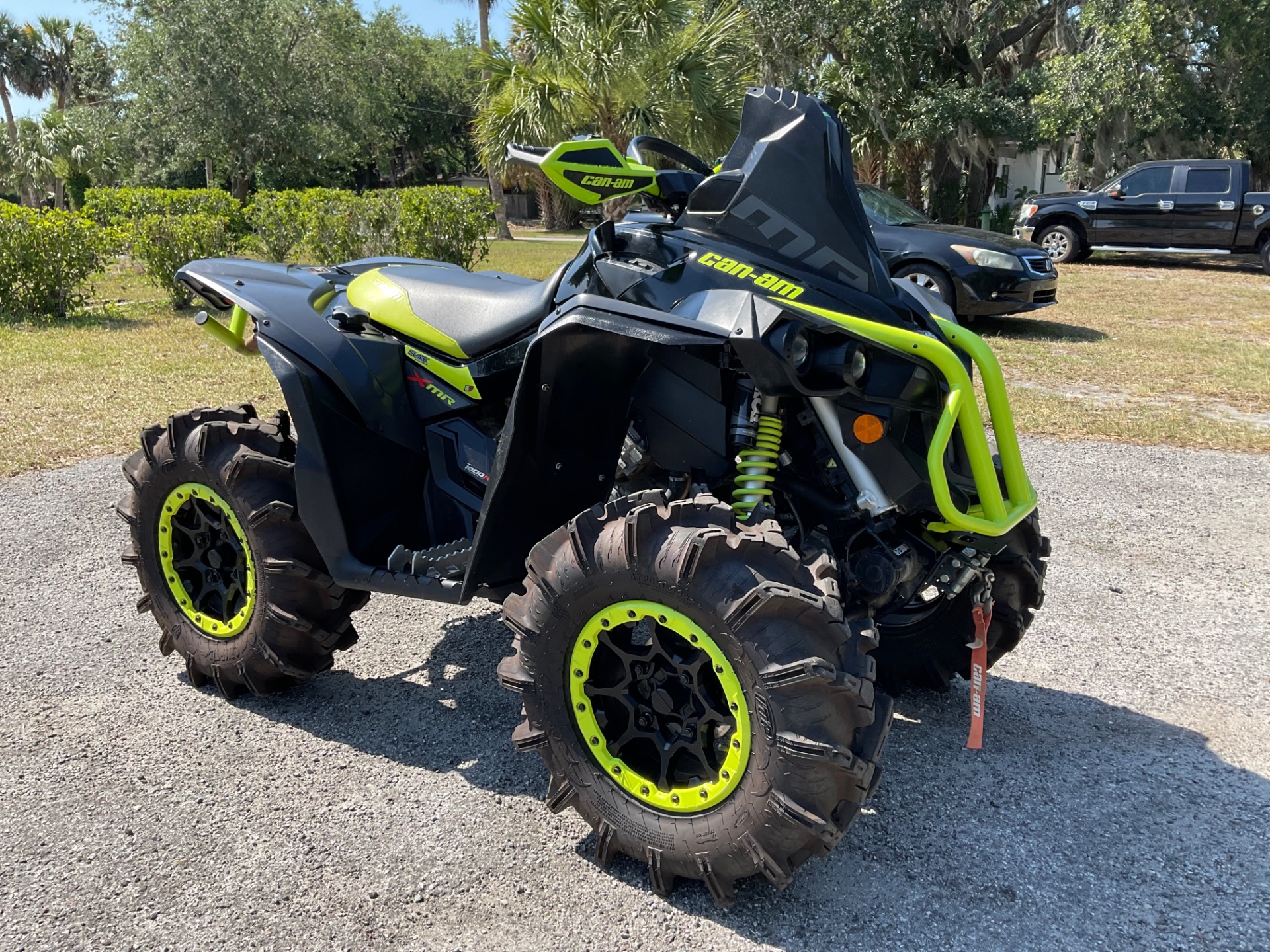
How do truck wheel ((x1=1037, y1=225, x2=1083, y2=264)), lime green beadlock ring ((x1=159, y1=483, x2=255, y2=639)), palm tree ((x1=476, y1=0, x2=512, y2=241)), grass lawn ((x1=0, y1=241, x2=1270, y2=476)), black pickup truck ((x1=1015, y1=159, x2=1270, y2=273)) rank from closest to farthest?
lime green beadlock ring ((x1=159, y1=483, x2=255, y2=639)) → grass lawn ((x1=0, y1=241, x2=1270, y2=476)) → black pickup truck ((x1=1015, y1=159, x2=1270, y2=273)) → truck wheel ((x1=1037, y1=225, x2=1083, y2=264)) → palm tree ((x1=476, y1=0, x2=512, y2=241))

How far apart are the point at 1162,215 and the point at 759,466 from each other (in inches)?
732

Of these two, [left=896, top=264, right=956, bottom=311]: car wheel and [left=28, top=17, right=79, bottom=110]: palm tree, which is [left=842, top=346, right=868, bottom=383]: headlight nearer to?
[left=896, top=264, right=956, bottom=311]: car wheel

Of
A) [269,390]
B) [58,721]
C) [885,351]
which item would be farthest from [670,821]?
[269,390]

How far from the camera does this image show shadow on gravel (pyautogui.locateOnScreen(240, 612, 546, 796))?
3211 mm

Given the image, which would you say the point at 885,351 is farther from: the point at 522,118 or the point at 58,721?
the point at 522,118

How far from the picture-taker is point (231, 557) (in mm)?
3588

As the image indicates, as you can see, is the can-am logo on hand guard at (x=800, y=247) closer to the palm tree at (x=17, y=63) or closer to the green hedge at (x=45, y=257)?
the green hedge at (x=45, y=257)

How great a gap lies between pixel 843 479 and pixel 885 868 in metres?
1.07

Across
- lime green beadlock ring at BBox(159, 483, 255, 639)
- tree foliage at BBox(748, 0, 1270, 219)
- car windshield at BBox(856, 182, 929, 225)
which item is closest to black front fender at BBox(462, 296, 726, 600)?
lime green beadlock ring at BBox(159, 483, 255, 639)

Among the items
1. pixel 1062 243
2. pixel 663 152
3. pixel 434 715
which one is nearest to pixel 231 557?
pixel 434 715

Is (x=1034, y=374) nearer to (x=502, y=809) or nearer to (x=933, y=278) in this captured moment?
(x=933, y=278)

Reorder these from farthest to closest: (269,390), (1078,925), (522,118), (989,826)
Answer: (522,118)
(269,390)
(989,826)
(1078,925)

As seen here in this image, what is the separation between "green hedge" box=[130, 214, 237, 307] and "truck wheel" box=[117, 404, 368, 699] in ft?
32.2

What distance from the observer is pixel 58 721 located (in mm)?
3453
